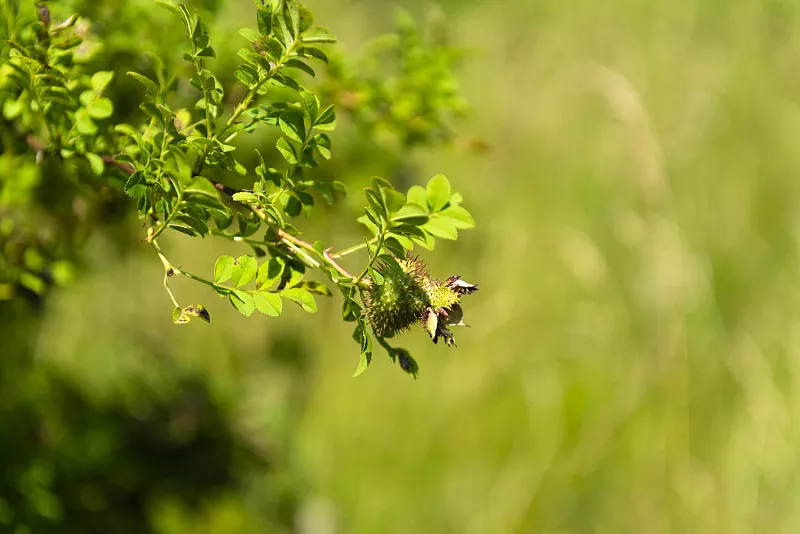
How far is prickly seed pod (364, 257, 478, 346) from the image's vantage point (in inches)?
35.2

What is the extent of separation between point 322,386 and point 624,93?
1.61 m

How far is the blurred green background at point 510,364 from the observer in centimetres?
223

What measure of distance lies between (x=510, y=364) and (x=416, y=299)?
2179 mm

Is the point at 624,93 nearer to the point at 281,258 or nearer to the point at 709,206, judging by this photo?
the point at 709,206

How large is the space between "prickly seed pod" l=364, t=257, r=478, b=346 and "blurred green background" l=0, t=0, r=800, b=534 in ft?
2.87

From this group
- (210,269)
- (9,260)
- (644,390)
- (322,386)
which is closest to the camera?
(9,260)

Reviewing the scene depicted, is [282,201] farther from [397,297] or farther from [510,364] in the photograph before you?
[510,364]

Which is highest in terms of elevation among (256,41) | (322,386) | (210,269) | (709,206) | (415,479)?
(709,206)

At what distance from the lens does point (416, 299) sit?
2.93 ft

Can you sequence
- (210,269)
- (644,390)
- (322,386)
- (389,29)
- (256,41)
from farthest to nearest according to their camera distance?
1. (389,29)
2. (210,269)
3. (322,386)
4. (644,390)
5. (256,41)

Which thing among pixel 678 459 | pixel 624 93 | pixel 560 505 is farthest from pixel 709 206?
pixel 560 505

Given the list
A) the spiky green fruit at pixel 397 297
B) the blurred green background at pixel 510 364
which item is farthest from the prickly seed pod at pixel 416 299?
the blurred green background at pixel 510 364

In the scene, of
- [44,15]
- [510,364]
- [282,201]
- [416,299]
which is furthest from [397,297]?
[510,364]

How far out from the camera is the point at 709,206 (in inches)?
136
